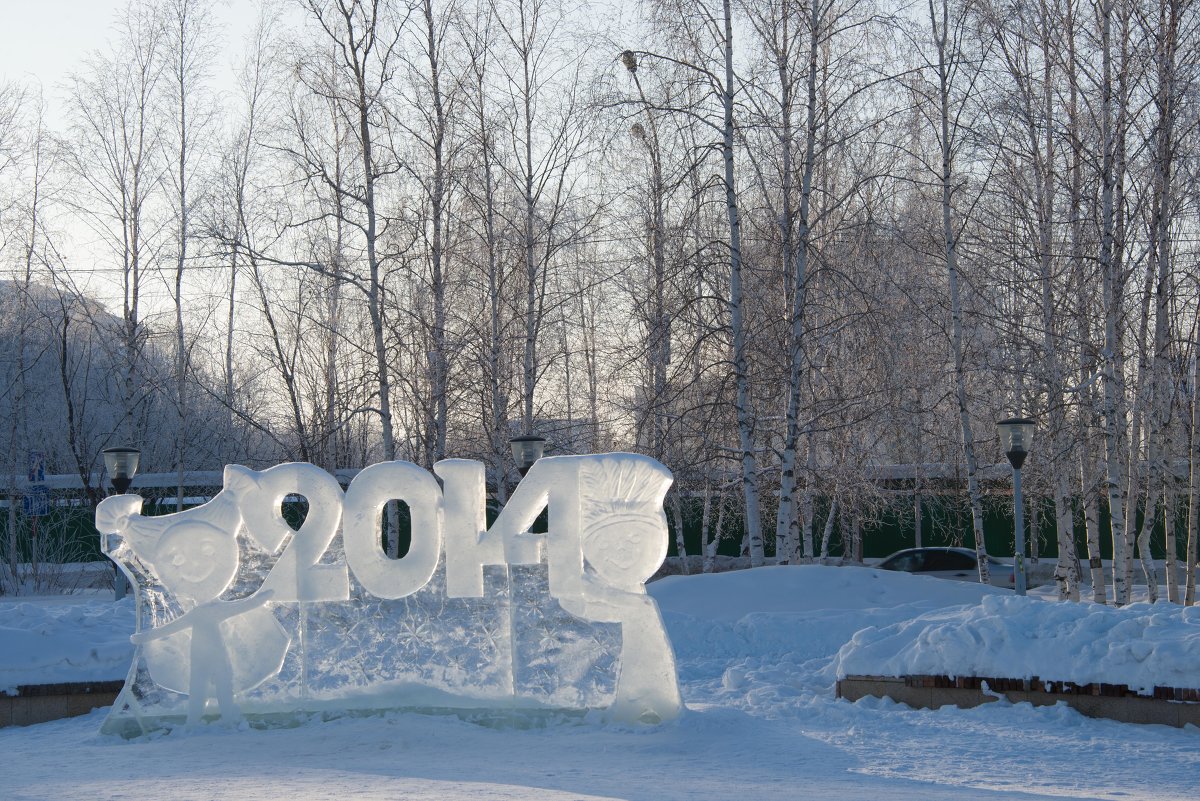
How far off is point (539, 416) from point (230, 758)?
18.3 metres

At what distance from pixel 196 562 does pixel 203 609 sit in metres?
0.35

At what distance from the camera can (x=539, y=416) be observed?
25297 millimetres

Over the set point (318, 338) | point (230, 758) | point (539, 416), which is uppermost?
point (318, 338)

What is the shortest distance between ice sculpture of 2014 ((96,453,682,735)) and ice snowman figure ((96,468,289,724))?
0.4 inches

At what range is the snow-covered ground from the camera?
6016mm

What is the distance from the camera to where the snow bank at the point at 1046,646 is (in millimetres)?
7902

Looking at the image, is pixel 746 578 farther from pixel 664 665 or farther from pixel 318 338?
pixel 318 338

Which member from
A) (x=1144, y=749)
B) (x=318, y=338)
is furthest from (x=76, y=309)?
(x=1144, y=749)

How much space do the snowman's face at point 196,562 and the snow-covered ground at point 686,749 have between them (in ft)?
3.37

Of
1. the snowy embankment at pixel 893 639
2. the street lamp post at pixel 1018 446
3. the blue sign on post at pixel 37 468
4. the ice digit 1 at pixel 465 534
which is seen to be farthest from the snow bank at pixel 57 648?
the blue sign on post at pixel 37 468

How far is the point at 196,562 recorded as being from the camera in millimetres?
8242

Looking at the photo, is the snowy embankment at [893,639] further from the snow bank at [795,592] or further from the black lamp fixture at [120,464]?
the black lamp fixture at [120,464]

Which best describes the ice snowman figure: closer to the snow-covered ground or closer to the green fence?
the snow-covered ground

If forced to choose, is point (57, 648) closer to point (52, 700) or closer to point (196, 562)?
point (52, 700)
